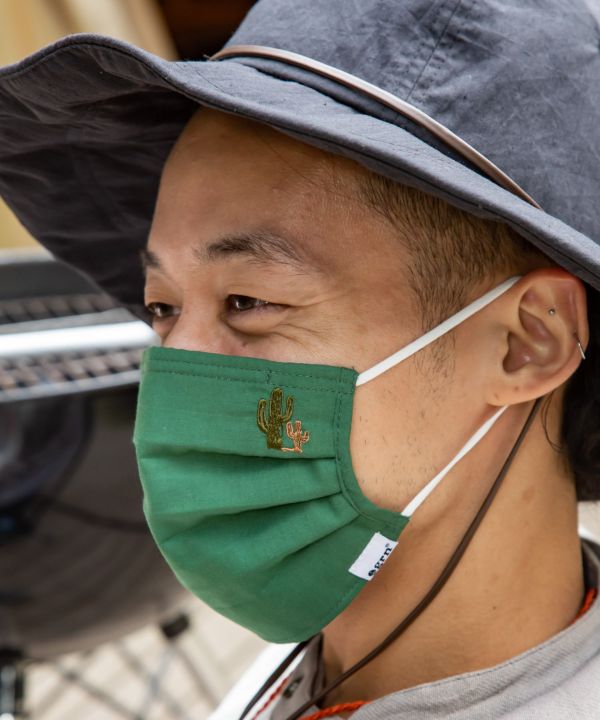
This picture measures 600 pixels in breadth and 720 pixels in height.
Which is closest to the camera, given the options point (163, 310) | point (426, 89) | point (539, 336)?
point (426, 89)

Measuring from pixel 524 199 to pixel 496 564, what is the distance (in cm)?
47

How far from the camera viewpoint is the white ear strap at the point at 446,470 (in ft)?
4.10

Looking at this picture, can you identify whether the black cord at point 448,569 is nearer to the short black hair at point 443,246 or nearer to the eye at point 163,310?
the short black hair at point 443,246

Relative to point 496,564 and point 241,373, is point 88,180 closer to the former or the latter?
point 241,373

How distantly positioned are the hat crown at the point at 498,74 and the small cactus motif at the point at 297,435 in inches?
14.4

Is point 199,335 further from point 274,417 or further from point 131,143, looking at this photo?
point 131,143

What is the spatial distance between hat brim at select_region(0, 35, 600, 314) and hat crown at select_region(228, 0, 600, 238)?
0.16ft

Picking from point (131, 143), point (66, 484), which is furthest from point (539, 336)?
point (66, 484)

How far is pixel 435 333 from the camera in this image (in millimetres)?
1251

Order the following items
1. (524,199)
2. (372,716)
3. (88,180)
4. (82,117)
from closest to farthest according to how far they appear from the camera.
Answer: (524,199)
(372,716)
(82,117)
(88,180)

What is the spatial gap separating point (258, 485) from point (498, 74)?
556mm

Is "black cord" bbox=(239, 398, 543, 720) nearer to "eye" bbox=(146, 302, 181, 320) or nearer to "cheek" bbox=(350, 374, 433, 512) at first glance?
"cheek" bbox=(350, 374, 433, 512)

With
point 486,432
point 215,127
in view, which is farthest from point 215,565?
point 215,127

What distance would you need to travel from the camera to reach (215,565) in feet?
4.11
